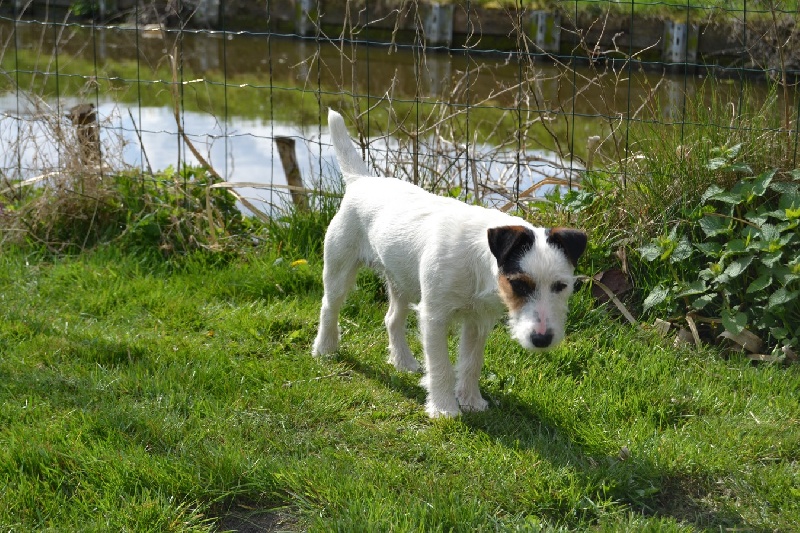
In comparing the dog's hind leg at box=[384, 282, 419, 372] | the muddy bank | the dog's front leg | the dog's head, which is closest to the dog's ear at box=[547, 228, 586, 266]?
the dog's head

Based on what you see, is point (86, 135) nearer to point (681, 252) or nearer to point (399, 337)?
point (399, 337)

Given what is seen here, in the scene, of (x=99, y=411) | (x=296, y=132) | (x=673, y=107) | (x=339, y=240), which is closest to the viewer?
(x=99, y=411)

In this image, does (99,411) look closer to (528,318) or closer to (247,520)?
(247,520)

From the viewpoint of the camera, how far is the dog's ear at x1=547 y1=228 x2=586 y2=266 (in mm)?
3928

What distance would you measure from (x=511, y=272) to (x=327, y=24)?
15.5 m

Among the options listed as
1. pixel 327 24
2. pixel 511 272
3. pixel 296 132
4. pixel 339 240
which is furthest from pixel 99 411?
pixel 327 24

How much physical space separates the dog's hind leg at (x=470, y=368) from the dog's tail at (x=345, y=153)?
47.2 inches

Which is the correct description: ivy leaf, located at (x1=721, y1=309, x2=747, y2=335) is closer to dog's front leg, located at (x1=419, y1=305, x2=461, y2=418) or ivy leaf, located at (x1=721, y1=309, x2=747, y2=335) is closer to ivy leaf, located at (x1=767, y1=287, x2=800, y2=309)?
ivy leaf, located at (x1=767, y1=287, x2=800, y2=309)

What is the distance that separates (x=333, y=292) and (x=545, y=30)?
11.1m

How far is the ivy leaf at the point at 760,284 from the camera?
16.5 feet

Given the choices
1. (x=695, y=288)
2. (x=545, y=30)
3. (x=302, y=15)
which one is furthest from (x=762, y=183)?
(x=302, y=15)

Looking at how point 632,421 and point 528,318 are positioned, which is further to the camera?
point 632,421

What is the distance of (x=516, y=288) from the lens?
3.92 m

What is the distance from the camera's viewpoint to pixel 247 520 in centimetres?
369
